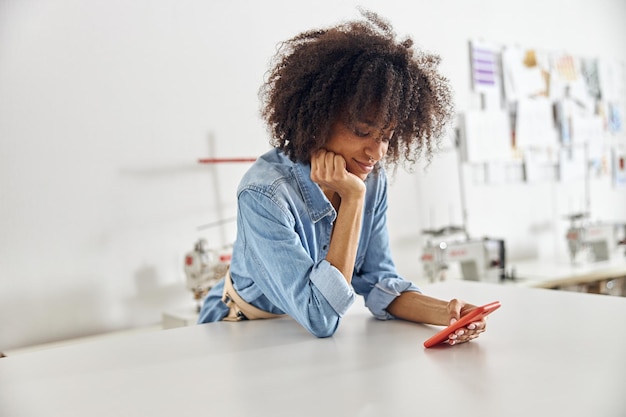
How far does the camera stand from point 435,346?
1.17 meters

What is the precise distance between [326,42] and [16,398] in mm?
896

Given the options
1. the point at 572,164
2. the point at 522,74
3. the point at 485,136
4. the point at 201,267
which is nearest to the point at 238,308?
the point at 201,267

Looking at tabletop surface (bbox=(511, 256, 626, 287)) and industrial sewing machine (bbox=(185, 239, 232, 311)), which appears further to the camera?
tabletop surface (bbox=(511, 256, 626, 287))

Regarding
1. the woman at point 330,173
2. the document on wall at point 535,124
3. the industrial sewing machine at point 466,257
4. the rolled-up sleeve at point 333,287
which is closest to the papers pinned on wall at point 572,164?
the document on wall at point 535,124

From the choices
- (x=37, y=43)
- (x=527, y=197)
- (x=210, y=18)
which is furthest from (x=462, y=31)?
(x=37, y=43)

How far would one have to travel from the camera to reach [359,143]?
134 centimetres

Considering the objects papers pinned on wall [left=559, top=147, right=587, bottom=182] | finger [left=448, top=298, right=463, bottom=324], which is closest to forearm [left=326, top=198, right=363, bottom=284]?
finger [left=448, top=298, right=463, bottom=324]

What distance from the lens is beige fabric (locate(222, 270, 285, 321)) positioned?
1482 mm

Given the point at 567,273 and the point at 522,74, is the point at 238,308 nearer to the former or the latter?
the point at 567,273

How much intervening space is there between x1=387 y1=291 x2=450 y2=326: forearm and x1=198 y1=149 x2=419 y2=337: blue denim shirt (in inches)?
0.7

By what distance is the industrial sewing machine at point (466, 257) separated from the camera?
284 cm

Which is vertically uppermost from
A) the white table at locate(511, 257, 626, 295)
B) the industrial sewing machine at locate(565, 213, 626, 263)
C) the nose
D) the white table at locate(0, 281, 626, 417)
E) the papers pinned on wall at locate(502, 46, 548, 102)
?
the papers pinned on wall at locate(502, 46, 548, 102)

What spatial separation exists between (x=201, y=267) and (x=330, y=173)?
3.58 ft

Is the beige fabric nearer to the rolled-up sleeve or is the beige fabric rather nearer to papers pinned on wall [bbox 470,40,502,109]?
the rolled-up sleeve
